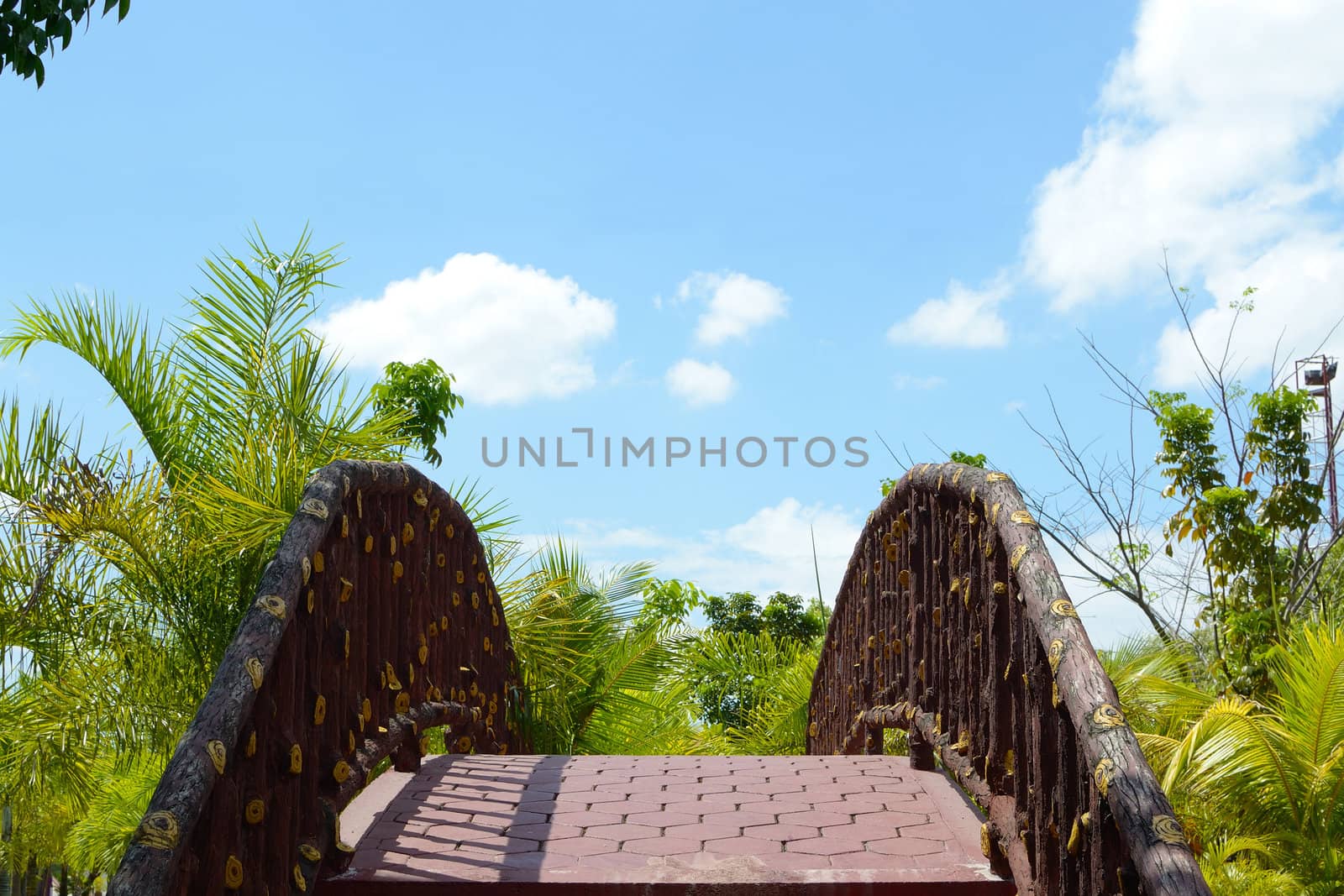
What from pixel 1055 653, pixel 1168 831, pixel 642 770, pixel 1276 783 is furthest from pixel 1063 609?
pixel 1276 783

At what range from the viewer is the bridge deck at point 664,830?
9.55 ft

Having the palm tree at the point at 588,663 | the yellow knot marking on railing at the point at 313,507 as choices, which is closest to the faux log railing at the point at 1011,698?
the yellow knot marking on railing at the point at 313,507

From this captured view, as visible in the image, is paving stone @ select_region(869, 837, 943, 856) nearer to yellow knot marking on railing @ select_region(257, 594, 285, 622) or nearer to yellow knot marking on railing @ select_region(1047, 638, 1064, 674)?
yellow knot marking on railing @ select_region(1047, 638, 1064, 674)

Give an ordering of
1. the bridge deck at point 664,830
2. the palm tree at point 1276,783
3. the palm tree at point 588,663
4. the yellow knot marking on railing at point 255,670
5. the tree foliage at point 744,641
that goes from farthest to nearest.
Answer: the tree foliage at point 744,641, the palm tree at point 588,663, the palm tree at point 1276,783, the bridge deck at point 664,830, the yellow knot marking on railing at point 255,670

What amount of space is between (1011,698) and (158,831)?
1.99m

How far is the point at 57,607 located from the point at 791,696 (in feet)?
17.4

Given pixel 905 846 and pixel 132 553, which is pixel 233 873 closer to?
pixel 905 846

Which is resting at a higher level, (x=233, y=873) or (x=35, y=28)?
(x=35, y=28)

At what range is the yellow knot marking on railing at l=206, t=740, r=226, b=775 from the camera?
7.21ft

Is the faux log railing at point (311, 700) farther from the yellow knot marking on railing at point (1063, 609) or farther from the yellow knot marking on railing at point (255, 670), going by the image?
the yellow knot marking on railing at point (1063, 609)

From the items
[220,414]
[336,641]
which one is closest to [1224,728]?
[336,641]

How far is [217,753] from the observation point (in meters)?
2.21

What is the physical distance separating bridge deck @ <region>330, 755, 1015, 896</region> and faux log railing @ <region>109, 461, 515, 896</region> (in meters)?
0.25

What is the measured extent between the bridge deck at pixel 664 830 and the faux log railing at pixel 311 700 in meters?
0.25
